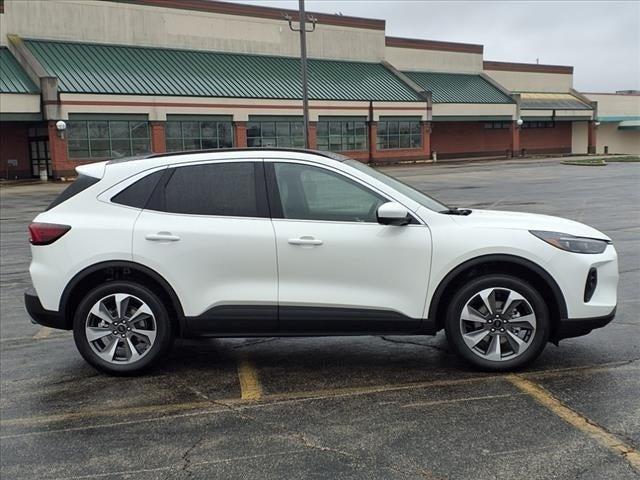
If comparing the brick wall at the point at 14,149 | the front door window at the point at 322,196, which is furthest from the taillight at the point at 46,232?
the brick wall at the point at 14,149

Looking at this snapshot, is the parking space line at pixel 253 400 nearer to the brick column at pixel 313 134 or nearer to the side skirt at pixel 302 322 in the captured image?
the side skirt at pixel 302 322

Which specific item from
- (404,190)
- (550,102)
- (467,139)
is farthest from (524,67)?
(404,190)

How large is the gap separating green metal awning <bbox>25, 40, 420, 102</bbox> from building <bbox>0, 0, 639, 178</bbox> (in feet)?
0.34

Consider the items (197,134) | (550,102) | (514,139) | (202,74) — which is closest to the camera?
(197,134)

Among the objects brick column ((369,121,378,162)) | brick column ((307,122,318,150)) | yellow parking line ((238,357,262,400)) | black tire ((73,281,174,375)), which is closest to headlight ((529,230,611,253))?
yellow parking line ((238,357,262,400))

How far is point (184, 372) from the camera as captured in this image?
529 cm

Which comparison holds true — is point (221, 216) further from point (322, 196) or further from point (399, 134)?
point (399, 134)

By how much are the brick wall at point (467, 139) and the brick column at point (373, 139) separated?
945 cm

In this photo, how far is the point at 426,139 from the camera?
172 ft

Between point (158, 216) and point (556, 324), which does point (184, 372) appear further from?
point (556, 324)

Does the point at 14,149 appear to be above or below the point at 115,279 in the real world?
above

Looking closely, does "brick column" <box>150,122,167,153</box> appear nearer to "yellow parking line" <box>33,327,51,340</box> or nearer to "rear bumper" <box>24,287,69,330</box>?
"yellow parking line" <box>33,327,51,340</box>

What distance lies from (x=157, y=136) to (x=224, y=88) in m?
5.63

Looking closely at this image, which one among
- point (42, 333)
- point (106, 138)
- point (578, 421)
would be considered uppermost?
point (106, 138)
